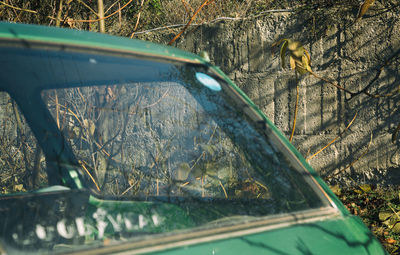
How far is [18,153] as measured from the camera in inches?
69.2

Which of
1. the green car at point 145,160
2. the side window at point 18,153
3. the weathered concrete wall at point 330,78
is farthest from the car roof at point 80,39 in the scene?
the weathered concrete wall at point 330,78

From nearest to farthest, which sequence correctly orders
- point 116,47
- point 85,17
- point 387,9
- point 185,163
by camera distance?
point 116,47 < point 185,163 < point 387,9 < point 85,17

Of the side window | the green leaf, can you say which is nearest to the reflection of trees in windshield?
the side window

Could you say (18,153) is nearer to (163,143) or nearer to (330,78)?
(163,143)

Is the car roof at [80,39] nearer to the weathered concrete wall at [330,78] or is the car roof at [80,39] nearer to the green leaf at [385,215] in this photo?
the green leaf at [385,215]

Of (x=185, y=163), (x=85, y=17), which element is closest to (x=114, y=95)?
(x=185, y=163)

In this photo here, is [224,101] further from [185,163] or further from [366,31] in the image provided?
[366,31]

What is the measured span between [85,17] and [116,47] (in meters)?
3.66

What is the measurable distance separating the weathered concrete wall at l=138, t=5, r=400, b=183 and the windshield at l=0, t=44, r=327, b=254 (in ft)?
8.21

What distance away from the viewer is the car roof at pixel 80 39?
3.98 ft

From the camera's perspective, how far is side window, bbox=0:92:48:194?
64.7 inches

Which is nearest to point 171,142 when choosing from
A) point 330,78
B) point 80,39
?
point 80,39

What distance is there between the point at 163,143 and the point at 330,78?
8.71ft

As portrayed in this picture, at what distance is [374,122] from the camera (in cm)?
372
